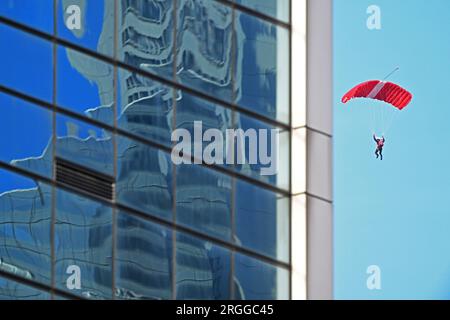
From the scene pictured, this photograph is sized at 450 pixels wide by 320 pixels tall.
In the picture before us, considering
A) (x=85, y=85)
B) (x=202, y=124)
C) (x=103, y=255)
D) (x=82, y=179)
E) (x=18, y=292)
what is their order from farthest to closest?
(x=202, y=124) < (x=85, y=85) < (x=82, y=179) < (x=103, y=255) < (x=18, y=292)

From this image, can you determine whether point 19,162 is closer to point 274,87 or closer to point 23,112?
point 23,112

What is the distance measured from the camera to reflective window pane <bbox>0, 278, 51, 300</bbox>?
31406 millimetres

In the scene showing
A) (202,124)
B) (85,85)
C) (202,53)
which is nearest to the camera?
(85,85)

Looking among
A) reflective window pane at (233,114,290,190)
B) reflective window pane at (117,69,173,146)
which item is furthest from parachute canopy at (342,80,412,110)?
reflective window pane at (117,69,173,146)

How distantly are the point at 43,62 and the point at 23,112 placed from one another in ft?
3.40

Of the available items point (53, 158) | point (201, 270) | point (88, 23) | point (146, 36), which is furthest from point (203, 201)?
point (88, 23)

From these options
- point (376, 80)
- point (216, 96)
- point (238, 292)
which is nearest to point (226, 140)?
point (216, 96)

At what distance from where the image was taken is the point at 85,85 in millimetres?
32500

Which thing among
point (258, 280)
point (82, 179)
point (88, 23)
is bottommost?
point (258, 280)

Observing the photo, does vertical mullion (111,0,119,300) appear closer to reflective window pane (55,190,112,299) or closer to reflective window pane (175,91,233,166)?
reflective window pane (55,190,112,299)

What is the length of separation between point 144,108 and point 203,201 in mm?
2090

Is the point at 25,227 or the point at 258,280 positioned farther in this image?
the point at 258,280

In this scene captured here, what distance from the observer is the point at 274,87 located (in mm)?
33438

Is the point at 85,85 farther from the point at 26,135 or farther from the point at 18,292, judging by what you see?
the point at 18,292
